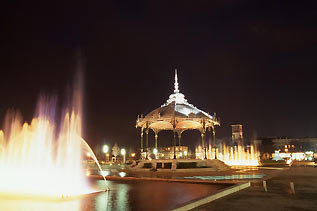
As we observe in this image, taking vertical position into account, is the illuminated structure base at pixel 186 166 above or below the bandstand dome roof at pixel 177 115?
below

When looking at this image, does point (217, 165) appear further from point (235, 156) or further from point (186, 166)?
point (235, 156)

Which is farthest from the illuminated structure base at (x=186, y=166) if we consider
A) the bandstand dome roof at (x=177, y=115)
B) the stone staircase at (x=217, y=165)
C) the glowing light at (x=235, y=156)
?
the glowing light at (x=235, y=156)

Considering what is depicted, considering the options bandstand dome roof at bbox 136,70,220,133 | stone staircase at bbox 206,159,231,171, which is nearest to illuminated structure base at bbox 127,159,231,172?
stone staircase at bbox 206,159,231,171

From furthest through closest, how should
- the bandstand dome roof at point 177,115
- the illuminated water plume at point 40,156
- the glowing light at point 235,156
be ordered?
the glowing light at point 235,156, the bandstand dome roof at point 177,115, the illuminated water plume at point 40,156

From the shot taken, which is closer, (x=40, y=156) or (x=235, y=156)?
(x=40, y=156)

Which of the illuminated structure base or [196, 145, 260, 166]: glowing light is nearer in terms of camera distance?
the illuminated structure base

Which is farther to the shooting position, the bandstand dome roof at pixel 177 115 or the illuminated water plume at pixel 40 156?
the bandstand dome roof at pixel 177 115

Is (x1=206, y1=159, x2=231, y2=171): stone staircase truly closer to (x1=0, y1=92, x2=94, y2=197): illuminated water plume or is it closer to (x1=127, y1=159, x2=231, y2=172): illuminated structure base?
(x1=127, y1=159, x2=231, y2=172): illuminated structure base

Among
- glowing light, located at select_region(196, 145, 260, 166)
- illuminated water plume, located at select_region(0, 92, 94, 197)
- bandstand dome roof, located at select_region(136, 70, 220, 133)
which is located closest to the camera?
illuminated water plume, located at select_region(0, 92, 94, 197)

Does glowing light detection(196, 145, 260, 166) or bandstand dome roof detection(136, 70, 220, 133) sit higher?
bandstand dome roof detection(136, 70, 220, 133)

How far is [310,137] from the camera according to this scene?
14988 cm

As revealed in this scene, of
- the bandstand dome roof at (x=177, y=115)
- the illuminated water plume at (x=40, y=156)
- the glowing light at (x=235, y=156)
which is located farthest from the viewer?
the glowing light at (x=235, y=156)

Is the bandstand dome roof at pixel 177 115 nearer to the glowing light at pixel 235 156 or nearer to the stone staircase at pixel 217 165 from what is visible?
the stone staircase at pixel 217 165

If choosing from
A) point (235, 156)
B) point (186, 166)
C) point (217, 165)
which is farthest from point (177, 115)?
point (235, 156)
